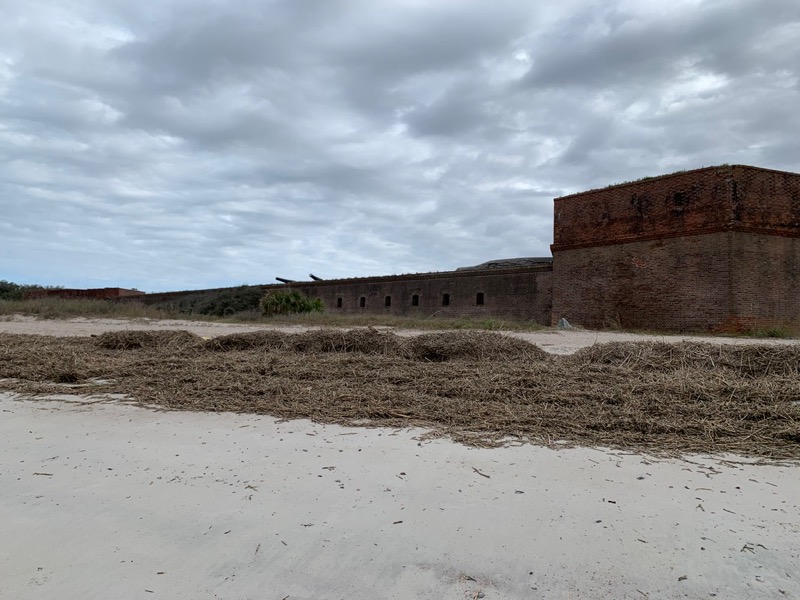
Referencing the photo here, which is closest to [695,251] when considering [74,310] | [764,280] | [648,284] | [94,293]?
[648,284]

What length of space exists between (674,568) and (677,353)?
492cm

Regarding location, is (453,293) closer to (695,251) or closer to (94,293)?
(695,251)

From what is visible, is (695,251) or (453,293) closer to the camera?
(695,251)

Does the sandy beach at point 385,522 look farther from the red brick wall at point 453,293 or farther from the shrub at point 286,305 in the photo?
the shrub at point 286,305

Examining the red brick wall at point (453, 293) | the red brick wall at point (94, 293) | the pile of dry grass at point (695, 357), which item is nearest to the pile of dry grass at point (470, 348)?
the pile of dry grass at point (695, 357)

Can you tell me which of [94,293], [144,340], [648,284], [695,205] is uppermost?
[695,205]

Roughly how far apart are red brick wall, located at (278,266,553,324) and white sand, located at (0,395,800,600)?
19.7 meters

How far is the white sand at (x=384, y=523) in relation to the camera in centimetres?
196

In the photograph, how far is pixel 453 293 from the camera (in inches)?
1013

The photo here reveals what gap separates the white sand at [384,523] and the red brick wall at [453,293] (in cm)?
1973

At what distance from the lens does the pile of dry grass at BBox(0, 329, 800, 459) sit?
3.76 metres

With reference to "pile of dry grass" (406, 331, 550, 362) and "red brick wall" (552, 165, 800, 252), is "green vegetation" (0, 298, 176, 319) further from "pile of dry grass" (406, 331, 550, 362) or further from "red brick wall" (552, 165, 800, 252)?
"red brick wall" (552, 165, 800, 252)

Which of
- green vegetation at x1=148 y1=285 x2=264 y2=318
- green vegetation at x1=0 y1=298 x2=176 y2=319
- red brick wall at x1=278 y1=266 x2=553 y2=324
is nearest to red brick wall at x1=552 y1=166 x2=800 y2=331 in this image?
red brick wall at x1=278 y1=266 x2=553 y2=324

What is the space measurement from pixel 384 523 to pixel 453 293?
77.2 ft
